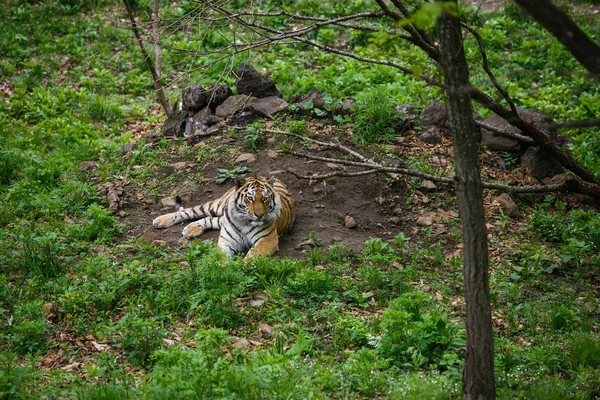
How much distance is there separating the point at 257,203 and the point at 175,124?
10.2 feet

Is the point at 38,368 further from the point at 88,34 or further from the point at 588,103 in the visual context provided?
the point at 88,34

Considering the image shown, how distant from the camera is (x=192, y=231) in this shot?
8.68 m

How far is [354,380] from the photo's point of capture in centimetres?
537

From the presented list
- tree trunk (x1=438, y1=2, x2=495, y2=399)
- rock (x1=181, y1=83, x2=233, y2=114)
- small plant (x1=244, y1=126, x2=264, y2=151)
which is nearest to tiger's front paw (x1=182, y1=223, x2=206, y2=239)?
small plant (x1=244, y1=126, x2=264, y2=151)

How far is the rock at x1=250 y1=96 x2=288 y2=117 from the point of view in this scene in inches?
414

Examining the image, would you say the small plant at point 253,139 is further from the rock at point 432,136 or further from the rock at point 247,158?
the rock at point 432,136

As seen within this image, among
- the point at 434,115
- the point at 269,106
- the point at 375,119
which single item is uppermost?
the point at 434,115

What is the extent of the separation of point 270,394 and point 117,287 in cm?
252

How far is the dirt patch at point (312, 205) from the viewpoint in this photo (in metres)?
8.50

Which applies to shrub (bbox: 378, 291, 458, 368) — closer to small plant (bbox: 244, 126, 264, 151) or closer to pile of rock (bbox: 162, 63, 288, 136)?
small plant (bbox: 244, 126, 264, 151)

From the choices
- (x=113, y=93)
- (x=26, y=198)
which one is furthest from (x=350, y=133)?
(x=113, y=93)

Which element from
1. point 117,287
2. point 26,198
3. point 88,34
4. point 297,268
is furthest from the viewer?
point 88,34

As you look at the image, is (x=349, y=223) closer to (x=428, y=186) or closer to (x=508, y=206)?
(x=428, y=186)

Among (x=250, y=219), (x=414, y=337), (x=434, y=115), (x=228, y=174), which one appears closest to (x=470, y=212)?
(x=414, y=337)
